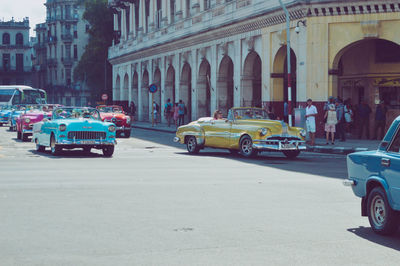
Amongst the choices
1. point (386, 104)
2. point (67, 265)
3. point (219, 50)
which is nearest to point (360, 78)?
point (386, 104)

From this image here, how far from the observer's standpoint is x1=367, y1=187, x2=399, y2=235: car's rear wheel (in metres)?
8.48

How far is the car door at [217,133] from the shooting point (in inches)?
901

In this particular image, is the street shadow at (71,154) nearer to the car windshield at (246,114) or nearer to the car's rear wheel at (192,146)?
the car's rear wheel at (192,146)

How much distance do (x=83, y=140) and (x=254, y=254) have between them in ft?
48.8

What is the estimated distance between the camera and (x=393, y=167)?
27.4 feet

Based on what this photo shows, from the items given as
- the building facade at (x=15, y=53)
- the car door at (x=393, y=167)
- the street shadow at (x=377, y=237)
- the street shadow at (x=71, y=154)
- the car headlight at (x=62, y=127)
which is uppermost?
the building facade at (x=15, y=53)

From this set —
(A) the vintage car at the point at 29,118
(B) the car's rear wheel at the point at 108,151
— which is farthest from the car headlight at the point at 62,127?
(A) the vintage car at the point at 29,118

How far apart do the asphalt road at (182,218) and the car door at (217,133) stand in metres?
4.96

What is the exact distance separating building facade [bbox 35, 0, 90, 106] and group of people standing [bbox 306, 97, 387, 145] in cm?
8883

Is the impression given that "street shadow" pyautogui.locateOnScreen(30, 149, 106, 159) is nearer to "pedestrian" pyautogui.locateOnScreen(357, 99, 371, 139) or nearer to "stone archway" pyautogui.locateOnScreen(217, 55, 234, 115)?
"pedestrian" pyautogui.locateOnScreen(357, 99, 371, 139)

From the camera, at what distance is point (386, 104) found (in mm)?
32281

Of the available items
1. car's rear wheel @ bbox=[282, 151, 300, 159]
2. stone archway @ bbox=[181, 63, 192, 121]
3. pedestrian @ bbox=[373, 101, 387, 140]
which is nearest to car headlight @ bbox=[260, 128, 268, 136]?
car's rear wheel @ bbox=[282, 151, 300, 159]

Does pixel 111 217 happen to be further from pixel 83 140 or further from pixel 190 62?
pixel 190 62

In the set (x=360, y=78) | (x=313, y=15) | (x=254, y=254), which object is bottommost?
(x=254, y=254)
